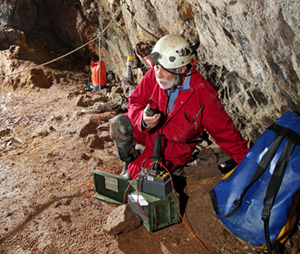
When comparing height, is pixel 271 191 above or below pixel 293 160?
below

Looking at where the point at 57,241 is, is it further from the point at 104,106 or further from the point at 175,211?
the point at 104,106

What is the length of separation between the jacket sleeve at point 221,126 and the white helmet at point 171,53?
0.38 m

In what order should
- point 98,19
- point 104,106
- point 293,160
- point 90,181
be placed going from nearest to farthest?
point 293,160
point 90,181
point 104,106
point 98,19

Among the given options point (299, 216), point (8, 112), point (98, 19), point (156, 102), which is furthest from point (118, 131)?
A: point (98, 19)

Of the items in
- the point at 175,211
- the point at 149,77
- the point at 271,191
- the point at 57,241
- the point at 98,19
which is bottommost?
the point at 57,241

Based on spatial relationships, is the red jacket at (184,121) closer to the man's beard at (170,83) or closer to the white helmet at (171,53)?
the man's beard at (170,83)

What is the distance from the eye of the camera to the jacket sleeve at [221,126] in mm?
2844

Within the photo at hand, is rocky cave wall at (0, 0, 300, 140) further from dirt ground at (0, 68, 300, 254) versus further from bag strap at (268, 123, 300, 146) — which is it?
dirt ground at (0, 68, 300, 254)

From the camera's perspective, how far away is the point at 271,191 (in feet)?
6.42

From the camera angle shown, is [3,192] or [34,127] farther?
[34,127]

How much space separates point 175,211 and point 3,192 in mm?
2307

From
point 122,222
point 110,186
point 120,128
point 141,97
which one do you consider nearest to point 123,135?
point 120,128

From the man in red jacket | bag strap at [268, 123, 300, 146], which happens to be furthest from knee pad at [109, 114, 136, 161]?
bag strap at [268, 123, 300, 146]

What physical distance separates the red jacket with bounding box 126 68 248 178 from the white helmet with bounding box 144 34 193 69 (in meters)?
0.25
